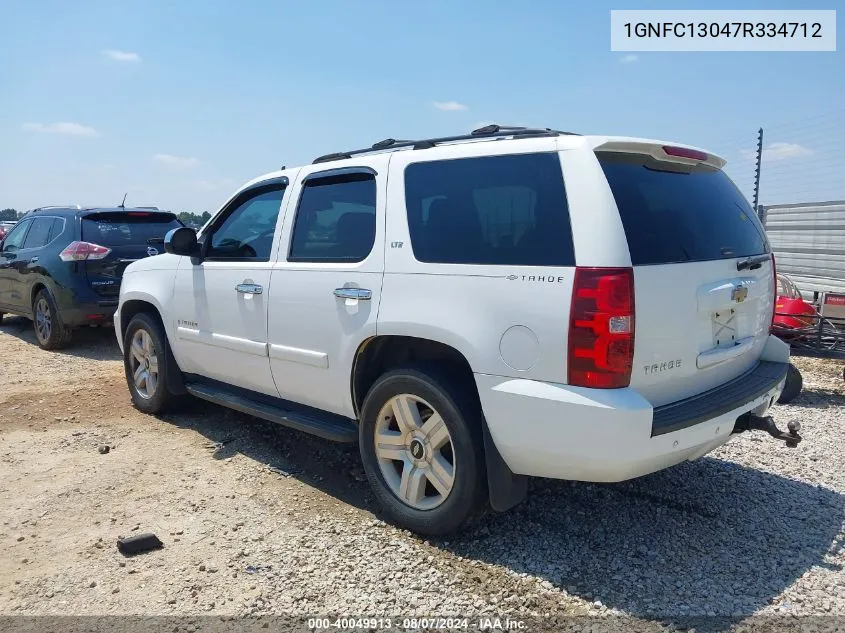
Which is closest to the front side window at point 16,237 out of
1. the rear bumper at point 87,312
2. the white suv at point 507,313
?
the rear bumper at point 87,312

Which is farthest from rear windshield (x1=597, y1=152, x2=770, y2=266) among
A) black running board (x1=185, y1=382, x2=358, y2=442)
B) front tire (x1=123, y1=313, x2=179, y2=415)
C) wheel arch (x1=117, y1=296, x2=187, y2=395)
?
front tire (x1=123, y1=313, x2=179, y2=415)

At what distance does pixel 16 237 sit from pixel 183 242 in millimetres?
6690

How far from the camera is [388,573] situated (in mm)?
3068

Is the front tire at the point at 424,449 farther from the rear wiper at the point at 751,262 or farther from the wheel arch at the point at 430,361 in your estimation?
the rear wiper at the point at 751,262

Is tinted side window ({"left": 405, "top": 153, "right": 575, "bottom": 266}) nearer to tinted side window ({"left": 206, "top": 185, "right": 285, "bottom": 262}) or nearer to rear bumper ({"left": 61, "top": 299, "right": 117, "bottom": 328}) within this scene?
tinted side window ({"left": 206, "top": 185, "right": 285, "bottom": 262})

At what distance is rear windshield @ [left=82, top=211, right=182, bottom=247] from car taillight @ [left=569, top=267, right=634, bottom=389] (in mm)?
6668

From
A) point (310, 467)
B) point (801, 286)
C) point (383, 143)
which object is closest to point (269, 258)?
point (383, 143)

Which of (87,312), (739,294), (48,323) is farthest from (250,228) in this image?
(48,323)

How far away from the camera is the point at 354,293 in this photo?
3.58 m

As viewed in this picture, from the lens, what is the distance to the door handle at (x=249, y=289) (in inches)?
166

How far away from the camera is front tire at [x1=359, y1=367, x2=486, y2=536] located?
3148mm

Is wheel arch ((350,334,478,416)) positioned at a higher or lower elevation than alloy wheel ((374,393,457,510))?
higher

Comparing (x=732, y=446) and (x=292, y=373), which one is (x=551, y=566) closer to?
(x=292, y=373)

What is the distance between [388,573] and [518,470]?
0.79m
